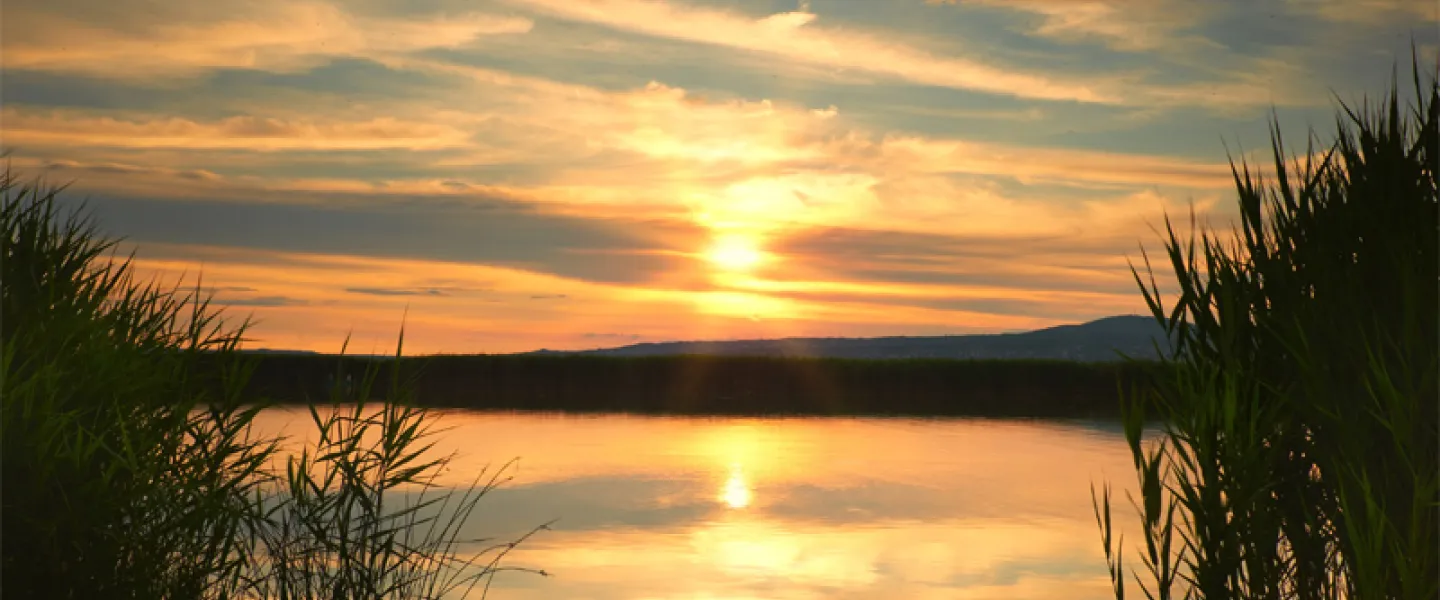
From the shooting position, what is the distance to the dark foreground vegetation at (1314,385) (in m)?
5.89

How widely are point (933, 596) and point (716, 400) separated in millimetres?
28062

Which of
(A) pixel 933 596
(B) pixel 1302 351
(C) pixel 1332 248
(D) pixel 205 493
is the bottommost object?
(A) pixel 933 596

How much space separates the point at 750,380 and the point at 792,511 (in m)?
26.2

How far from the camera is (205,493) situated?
766 centimetres

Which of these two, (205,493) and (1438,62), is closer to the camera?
(1438,62)

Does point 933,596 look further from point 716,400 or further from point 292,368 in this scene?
point 292,368

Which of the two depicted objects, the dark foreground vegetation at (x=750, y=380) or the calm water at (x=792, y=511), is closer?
the calm water at (x=792, y=511)

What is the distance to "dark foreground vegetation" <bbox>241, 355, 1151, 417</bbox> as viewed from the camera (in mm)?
38594

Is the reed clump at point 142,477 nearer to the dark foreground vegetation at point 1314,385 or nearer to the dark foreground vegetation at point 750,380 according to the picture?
the dark foreground vegetation at point 1314,385

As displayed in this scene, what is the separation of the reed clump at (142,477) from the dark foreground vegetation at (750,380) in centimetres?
2901

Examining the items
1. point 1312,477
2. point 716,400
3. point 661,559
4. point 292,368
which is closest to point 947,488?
point 661,559

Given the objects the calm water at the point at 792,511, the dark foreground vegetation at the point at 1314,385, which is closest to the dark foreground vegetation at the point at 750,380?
the calm water at the point at 792,511

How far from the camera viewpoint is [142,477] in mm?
7176

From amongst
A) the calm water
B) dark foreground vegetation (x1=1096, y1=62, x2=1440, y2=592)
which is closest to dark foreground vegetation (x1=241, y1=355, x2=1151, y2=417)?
the calm water
